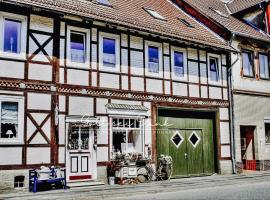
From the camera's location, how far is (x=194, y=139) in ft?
61.4

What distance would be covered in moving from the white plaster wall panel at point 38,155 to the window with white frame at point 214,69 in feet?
30.1

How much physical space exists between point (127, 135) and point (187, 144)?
3428mm

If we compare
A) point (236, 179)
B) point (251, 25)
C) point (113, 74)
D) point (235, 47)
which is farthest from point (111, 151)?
point (251, 25)

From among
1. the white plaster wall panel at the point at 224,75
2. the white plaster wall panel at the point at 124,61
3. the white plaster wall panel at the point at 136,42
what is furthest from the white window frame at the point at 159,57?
the white plaster wall panel at the point at 224,75

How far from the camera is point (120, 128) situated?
16.0 meters

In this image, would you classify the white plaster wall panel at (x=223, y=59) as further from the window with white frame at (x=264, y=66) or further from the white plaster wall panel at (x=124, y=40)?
the white plaster wall panel at (x=124, y=40)

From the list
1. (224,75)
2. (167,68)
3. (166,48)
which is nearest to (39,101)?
(167,68)

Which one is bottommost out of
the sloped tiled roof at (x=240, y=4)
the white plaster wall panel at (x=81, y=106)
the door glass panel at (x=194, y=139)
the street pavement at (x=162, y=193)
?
the street pavement at (x=162, y=193)

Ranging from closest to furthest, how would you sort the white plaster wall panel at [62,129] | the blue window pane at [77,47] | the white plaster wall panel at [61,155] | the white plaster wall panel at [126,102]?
1. the white plaster wall panel at [61,155]
2. the white plaster wall panel at [62,129]
3. the blue window pane at [77,47]
4. the white plaster wall panel at [126,102]

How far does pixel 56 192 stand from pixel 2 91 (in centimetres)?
371

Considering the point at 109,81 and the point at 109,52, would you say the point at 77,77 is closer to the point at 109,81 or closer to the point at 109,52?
the point at 109,81

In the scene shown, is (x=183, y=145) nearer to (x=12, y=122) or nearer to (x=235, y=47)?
(x=235, y=47)

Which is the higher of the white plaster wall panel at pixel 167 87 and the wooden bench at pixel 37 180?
the white plaster wall panel at pixel 167 87

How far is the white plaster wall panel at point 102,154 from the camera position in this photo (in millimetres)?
15148
